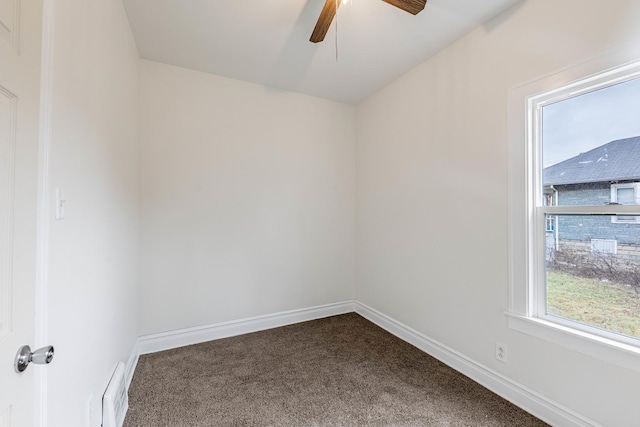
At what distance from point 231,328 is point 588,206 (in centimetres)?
300

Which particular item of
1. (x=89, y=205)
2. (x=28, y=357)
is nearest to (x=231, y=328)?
(x=89, y=205)

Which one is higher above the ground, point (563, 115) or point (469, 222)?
point (563, 115)

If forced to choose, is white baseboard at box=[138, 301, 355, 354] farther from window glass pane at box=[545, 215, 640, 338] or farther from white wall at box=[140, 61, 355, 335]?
window glass pane at box=[545, 215, 640, 338]

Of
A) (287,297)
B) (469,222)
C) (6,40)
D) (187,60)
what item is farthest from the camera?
(287,297)

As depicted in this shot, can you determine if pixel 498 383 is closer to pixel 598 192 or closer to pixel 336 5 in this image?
pixel 598 192

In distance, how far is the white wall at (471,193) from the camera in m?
1.49

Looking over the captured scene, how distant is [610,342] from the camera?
1.41m

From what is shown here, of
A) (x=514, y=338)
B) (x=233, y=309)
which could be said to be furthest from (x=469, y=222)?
(x=233, y=309)

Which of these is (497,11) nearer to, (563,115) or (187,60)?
(563,115)

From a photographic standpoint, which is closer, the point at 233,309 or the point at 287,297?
the point at 233,309

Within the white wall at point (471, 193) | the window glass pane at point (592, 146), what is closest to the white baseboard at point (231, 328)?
the white wall at point (471, 193)

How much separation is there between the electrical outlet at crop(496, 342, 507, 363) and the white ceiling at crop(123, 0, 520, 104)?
2.30 metres

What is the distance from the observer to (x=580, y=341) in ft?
4.94

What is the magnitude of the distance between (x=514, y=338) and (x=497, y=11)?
222cm
